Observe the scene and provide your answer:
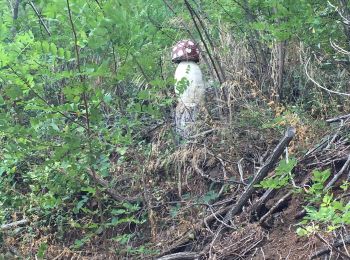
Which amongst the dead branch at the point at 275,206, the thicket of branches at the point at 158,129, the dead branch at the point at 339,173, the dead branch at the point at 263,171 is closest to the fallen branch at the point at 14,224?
the thicket of branches at the point at 158,129

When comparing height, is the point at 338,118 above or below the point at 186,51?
below

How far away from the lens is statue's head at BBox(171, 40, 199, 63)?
6516 millimetres

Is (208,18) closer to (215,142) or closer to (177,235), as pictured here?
(215,142)

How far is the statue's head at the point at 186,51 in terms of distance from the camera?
6516 millimetres

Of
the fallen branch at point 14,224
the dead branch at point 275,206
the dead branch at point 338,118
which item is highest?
the dead branch at point 338,118

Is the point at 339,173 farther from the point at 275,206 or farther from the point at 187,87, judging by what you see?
the point at 187,87

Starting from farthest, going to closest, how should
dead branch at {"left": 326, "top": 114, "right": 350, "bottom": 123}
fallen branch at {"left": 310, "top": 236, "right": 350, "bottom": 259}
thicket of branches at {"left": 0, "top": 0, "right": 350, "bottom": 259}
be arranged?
dead branch at {"left": 326, "top": 114, "right": 350, "bottom": 123} < thicket of branches at {"left": 0, "top": 0, "right": 350, "bottom": 259} < fallen branch at {"left": 310, "top": 236, "right": 350, "bottom": 259}

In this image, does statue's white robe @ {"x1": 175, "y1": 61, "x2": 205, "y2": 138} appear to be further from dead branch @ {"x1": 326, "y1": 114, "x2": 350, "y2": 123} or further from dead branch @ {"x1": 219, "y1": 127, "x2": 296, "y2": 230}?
dead branch @ {"x1": 326, "y1": 114, "x2": 350, "y2": 123}

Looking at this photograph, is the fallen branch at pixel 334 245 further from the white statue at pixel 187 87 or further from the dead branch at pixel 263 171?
the white statue at pixel 187 87

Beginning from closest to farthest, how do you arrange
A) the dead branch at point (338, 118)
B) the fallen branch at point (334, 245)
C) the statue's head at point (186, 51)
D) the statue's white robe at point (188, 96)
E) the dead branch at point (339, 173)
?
the fallen branch at point (334, 245)
the dead branch at point (339, 173)
the dead branch at point (338, 118)
the statue's white robe at point (188, 96)
the statue's head at point (186, 51)

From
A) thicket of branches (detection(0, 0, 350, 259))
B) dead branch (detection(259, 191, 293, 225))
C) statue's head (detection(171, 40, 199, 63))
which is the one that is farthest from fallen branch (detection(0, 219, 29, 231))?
statue's head (detection(171, 40, 199, 63))

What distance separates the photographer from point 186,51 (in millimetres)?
6500

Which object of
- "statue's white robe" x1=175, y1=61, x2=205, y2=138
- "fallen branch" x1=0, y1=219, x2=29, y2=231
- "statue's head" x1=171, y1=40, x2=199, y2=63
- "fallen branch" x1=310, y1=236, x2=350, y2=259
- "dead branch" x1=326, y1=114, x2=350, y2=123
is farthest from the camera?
"statue's head" x1=171, y1=40, x2=199, y2=63

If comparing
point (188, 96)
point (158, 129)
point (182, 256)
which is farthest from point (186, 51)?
point (182, 256)
